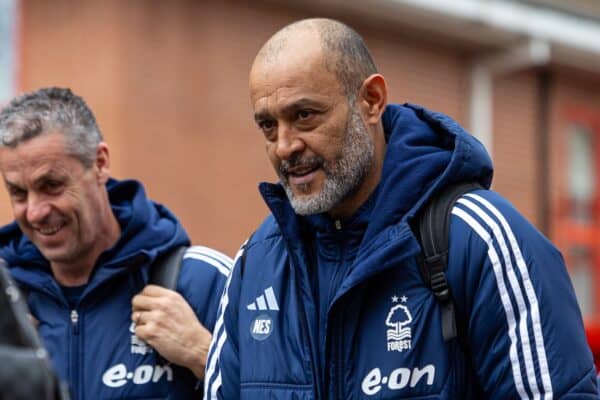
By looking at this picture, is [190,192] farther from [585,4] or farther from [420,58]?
[585,4]

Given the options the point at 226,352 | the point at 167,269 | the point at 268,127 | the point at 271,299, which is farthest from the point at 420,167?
the point at 167,269

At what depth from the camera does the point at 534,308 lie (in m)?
2.98

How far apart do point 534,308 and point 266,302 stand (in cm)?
79

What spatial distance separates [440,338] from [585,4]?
11.2m

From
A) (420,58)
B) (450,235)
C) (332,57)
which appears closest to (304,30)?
(332,57)

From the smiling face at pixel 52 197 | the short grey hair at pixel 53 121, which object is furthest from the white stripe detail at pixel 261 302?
the short grey hair at pixel 53 121

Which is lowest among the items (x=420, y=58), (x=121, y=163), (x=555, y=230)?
(x=555, y=230)

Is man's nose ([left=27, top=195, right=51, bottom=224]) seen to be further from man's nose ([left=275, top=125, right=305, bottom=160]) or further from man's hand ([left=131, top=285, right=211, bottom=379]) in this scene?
man's nose ([left=275, top=125, right=305, bottom=160])

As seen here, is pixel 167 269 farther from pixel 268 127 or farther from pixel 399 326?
pixel 399 326

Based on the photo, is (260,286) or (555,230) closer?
(260,286)

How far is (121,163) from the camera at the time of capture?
9867 millimetres

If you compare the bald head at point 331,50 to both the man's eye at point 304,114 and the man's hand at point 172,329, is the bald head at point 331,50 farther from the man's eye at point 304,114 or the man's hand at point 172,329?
the man's hand at point 172,329

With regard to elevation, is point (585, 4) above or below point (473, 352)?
above

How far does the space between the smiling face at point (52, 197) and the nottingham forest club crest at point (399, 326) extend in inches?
56.7
